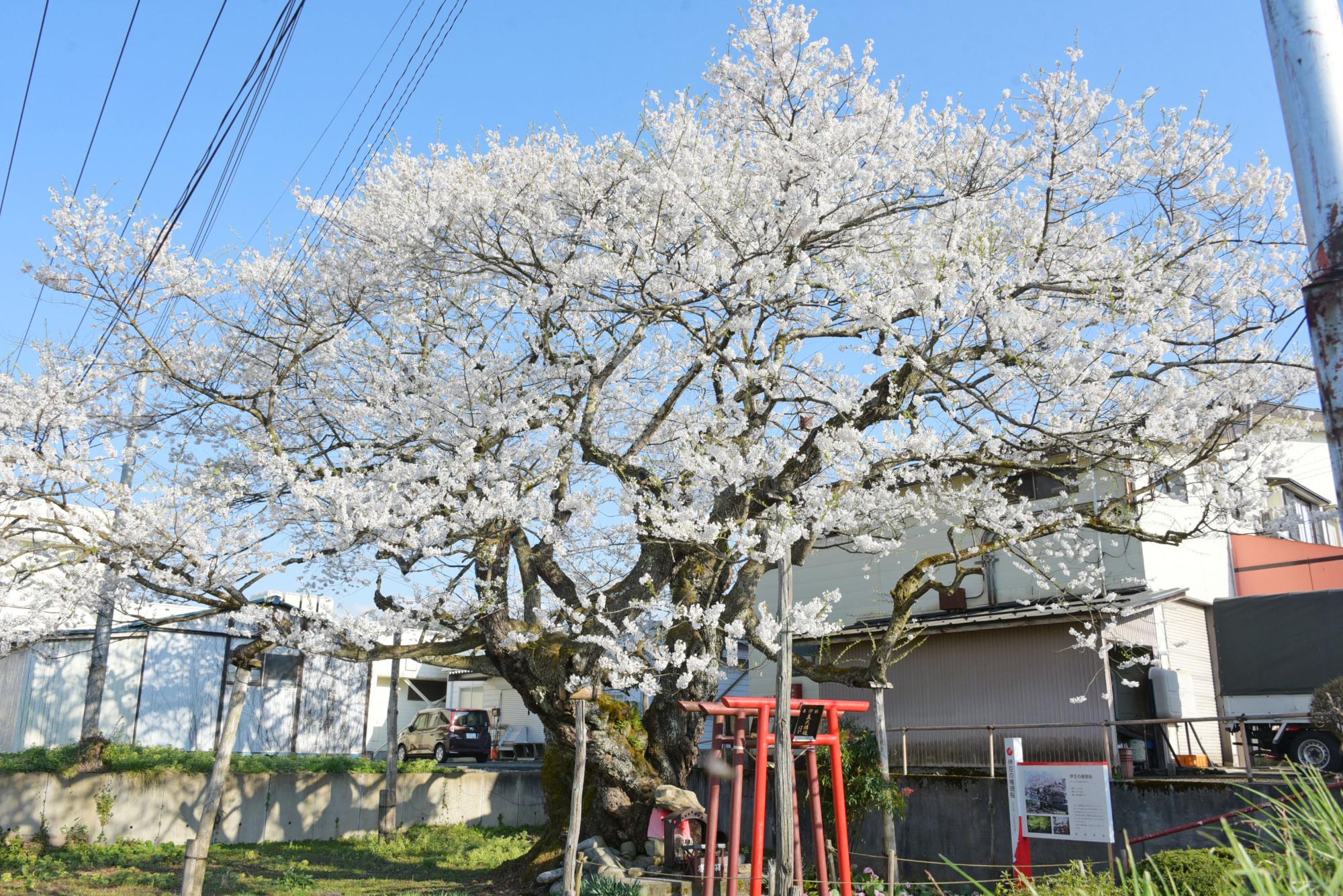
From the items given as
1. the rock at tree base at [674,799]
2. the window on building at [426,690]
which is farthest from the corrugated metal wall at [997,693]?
the window on building at [426,690]

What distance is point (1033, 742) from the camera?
15203 millimetres

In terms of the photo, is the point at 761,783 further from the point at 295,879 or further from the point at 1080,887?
the point at 295,879

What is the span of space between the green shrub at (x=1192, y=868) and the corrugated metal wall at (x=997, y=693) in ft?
26.7

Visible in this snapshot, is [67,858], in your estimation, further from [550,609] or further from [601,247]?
[601,247]

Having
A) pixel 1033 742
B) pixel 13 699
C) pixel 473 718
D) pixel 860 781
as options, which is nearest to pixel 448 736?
pixel 473 718

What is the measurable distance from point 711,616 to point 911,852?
21.8 ft

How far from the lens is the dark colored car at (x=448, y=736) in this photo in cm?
2551

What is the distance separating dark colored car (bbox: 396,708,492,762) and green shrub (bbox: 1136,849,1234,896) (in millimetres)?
21868

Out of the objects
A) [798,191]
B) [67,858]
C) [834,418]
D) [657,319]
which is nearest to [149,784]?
[67,858]

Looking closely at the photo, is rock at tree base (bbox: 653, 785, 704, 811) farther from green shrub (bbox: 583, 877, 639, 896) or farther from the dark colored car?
the dark colored car

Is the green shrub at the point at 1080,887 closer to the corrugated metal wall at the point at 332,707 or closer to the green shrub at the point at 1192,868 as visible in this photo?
the green shrub at the point at 1192,868

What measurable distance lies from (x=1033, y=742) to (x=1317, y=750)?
3.90 meters

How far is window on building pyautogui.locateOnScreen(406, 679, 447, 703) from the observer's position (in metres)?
32.2

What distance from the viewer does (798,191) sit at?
1009 centimetres
